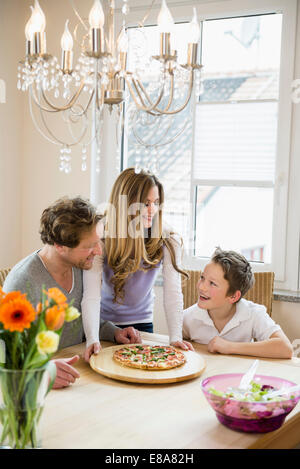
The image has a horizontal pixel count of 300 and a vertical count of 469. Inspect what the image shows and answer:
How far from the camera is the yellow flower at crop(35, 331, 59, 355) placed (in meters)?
1.09

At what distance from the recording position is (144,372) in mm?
1677

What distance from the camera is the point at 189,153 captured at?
128 inches

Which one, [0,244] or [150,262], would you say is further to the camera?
[0,244]

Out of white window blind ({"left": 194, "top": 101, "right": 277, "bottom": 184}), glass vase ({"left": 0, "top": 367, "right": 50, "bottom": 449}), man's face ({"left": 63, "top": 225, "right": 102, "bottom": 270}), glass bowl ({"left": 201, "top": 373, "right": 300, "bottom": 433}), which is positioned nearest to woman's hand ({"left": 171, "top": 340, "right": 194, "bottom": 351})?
man's face ({"left": 63, "top": 225, "right": 102, "bottom": 270})

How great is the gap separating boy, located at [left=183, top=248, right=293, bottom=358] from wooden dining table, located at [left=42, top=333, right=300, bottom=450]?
36 cm

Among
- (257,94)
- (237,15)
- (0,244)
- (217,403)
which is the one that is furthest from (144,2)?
(217,403)

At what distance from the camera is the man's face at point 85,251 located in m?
1.96

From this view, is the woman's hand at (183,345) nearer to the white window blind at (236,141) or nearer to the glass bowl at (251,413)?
the glass bowl at (251,413)

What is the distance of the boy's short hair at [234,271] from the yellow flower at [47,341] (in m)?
1.17

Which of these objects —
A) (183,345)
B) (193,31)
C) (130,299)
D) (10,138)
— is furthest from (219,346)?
(10,138)

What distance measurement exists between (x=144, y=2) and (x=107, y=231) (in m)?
1.76

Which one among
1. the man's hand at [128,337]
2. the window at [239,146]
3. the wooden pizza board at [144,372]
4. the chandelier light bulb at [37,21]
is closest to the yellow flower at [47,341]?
the wooden pizza board at [144,372]

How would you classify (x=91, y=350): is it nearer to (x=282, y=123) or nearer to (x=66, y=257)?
(x=66, y=257)

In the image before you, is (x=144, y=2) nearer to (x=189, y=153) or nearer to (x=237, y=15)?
(x=237, y=15)
